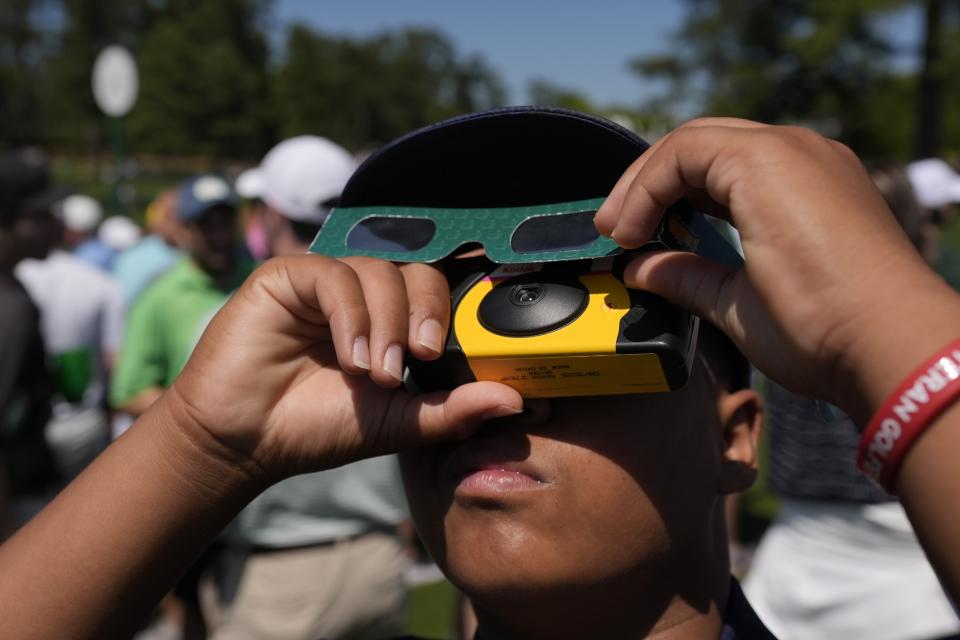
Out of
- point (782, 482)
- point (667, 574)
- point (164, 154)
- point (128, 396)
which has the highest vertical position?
point (667, 574)

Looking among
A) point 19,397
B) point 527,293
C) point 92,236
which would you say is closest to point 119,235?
point 92,236

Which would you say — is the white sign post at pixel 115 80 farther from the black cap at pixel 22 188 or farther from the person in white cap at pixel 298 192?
the person in white cap at pixel 298 192

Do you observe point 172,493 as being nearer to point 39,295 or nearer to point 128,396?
point 128,396

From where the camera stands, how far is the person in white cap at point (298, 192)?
3.84 metres

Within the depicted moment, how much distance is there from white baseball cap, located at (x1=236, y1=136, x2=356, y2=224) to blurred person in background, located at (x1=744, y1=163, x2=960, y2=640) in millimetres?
1966

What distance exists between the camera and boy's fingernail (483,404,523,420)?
3.78ft

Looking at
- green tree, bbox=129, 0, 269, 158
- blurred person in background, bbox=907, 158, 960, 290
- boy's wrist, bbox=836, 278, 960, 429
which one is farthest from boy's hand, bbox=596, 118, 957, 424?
green tree, bbox=129, 0, 269, 158

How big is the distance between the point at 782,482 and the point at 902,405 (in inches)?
104

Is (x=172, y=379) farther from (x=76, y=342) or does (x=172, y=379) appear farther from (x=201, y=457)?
(x=201, y=457)

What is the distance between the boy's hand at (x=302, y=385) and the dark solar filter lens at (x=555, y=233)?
4.9 inches

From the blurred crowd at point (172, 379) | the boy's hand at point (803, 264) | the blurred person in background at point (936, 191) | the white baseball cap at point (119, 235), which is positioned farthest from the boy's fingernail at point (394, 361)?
the white baseball cap at point (119, 235)

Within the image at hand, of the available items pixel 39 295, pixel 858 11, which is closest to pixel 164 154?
pixel 858 11

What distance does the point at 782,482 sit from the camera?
3.37 metres

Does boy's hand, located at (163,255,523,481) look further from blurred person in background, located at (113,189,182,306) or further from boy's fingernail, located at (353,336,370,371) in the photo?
blurred person in background, located at (113,189,182,306)
